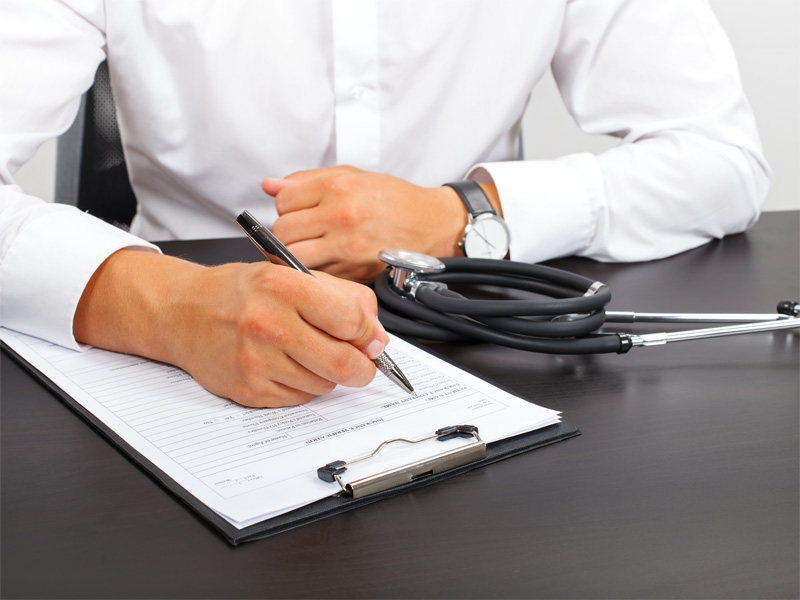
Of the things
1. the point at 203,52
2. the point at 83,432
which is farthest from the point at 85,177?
the point at 83,432

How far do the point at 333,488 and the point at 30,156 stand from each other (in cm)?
71

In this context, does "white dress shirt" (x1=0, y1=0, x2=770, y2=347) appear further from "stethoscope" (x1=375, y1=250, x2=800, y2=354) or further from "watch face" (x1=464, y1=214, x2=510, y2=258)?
"stethoscope" (x1=375, y1=250, x2=800, y2=354)

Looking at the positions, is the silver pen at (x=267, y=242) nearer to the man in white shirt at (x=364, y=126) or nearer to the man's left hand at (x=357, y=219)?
the man in white shirt at (x=364, y=126)

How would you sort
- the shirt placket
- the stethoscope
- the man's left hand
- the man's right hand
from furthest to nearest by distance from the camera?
1. the shirt placket
2. the man's left hand
3. the stethoscope
4. the man's right hand

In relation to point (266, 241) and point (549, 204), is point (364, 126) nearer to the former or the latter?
point (549, 204)

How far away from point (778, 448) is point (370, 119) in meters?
0.80

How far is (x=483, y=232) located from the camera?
932mm

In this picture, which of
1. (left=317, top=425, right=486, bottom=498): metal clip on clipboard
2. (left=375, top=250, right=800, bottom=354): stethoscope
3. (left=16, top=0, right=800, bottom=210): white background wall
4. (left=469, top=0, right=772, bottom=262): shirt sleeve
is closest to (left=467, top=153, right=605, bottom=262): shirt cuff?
(left=469, top=0, right=772, bottom=262): shirt sleeve

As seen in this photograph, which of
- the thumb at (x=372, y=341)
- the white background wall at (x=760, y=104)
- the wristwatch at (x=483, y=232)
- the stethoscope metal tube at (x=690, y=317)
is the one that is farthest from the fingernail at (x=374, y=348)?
the white background wall at (x=760, y=104)

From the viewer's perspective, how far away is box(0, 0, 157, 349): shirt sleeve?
0.68 m

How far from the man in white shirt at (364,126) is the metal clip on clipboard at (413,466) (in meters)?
0.29

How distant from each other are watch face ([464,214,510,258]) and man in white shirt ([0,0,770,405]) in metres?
0.02

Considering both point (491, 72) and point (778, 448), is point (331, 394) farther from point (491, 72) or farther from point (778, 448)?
point (491, 72)

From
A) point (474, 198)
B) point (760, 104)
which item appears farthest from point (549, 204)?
point (760, 104)
